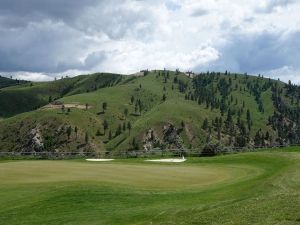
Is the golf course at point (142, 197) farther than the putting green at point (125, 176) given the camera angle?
No

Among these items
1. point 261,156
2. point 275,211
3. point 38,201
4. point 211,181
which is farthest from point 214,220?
point 261,156

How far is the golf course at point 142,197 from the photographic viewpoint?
86.0ft

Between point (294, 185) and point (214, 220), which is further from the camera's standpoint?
point (294, 185)

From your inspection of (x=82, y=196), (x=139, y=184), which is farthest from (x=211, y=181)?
(x=82, y=196)

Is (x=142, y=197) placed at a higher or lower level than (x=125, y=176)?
lower

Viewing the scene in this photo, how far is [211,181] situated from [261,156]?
26996 mm

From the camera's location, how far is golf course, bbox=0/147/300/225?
2623cm

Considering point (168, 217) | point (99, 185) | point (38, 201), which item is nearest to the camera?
point (168, 217)

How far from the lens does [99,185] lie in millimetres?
41625

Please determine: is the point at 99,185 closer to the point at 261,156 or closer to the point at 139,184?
the point at 139,184

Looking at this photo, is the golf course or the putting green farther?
the putting green

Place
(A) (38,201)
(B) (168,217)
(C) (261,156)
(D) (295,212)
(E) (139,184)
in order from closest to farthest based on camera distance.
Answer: (D) (295,212)
(B) (168,217)
(A) (38,201)
(E) (139,184)
(C) (261,156)

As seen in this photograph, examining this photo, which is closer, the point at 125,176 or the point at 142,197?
the point at 142,197

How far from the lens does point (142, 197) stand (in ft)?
125
